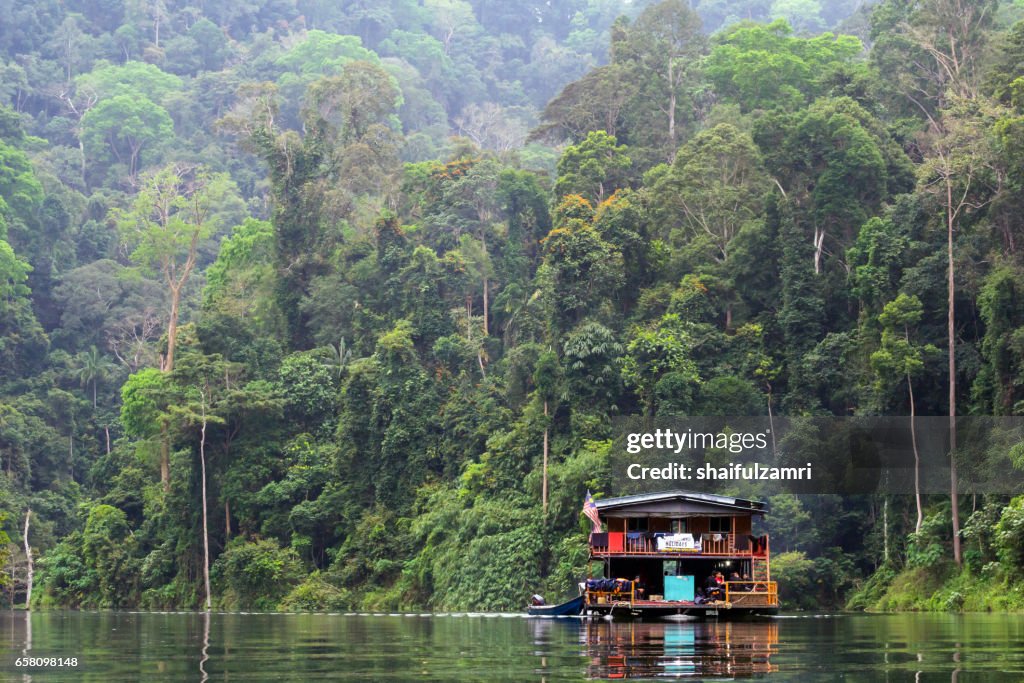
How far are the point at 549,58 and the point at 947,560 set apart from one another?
81.0m

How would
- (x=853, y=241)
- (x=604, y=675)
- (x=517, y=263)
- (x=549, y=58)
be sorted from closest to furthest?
1. (x=604, y=675)
2. (x=853, y=241)
3. (x=517, y=263)
4. (x=549, y=58)

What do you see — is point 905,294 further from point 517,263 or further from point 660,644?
point 660,644

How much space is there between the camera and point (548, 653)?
18.5 m

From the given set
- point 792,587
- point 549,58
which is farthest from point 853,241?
point 549,58

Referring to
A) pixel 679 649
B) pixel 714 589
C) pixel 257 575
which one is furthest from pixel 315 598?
pixel 679 649

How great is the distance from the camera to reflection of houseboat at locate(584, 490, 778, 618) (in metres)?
31.5

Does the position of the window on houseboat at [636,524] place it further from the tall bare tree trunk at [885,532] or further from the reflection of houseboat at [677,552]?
the tall bare tree trunk at [885,532]

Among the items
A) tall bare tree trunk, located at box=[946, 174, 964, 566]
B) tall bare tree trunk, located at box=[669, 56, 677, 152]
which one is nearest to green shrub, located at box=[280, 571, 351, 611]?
tall bare tree trunk, located at box=[946, 174, 964, 566]

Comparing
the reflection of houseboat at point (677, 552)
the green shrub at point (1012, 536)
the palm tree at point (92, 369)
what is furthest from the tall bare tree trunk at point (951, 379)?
the palm tree at point (92, 369)

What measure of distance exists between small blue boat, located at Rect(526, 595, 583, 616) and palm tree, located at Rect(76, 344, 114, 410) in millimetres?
42376

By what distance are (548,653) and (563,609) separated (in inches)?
576

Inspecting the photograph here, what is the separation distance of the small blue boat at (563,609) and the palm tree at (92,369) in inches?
1668

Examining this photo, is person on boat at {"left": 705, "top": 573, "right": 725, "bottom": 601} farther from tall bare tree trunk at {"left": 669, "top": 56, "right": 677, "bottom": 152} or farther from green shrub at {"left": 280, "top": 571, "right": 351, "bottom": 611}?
tall bare tree trunk at {"left": 669, "top": 56, "right": 677, "bottom": 152}

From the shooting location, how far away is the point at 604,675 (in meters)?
14.3
